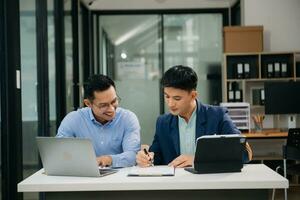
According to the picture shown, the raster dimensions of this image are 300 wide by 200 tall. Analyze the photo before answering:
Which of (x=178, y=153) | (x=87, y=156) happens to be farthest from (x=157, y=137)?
(x=87, y=156)

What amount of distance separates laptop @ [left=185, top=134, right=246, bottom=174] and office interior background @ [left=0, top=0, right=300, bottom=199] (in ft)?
5.87

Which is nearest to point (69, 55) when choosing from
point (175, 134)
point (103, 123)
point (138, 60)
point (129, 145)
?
point (138, 60)

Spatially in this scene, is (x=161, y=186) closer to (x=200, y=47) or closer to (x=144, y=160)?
A: (x=144, y=160)

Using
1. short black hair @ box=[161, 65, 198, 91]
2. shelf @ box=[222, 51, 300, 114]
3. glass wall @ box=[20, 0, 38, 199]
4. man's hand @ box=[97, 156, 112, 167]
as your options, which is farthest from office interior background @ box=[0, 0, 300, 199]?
short black hair @ box=[161, 65, 198, 91]

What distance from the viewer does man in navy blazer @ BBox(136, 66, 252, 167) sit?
2.27 metres

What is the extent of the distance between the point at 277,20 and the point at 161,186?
4.87m

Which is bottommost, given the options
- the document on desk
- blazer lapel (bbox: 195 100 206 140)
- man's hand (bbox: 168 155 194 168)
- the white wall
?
the document on desk

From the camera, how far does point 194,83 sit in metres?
2.31

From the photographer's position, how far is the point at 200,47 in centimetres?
711

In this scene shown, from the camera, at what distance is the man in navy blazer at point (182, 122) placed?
2273mm

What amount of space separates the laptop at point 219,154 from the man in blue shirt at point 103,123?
0.62 metres

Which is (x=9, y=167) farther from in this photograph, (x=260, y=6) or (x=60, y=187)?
(x=260, y=6)

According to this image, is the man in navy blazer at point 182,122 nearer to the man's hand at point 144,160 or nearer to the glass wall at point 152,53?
the man's hand at point 144,160

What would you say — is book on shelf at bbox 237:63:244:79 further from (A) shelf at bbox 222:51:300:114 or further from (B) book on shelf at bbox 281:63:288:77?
(B) book on shelf at bbox 281:63:288:77
